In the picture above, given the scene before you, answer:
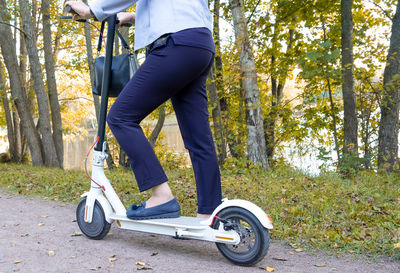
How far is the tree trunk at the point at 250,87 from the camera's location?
643 cm

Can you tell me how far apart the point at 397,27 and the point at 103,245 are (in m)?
7.38

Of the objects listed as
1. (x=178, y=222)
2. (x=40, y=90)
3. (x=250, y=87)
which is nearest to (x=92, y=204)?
(x=178, y=222)

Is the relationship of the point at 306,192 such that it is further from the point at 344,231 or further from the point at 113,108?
the point at 113,108

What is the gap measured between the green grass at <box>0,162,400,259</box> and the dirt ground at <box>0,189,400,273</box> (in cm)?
22

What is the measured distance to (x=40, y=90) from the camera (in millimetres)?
10961

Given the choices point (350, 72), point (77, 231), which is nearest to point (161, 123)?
point (350, 72)

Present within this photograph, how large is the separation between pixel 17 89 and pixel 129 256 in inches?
392

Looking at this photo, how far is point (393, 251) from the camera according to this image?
8.50ft

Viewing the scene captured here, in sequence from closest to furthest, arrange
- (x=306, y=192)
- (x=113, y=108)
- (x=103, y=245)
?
(x=113, y=108)
(x=103, y=245)
(x=306, y=192)

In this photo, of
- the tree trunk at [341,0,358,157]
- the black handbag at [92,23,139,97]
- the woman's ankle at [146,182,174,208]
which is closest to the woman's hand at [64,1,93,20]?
the black handbag at [92,23,139,97]

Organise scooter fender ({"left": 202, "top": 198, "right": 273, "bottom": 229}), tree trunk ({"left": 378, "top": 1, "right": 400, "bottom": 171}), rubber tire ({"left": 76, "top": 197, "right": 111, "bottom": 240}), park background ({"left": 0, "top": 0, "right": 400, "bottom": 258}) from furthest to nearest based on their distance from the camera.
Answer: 1. tree trunk ({"left": 378, "top": 1, "right": 400, "bottom": 171})
2. park background ({"left": 0, "top": 0, "right": 400, "bottom": 258})
3. rubber tire ({"left": 76, "top": 197, "right": 111, "bottom": 240})
4. scooter fender ({"left": 202, "top": 198, "right": 273, "bottom": 229})

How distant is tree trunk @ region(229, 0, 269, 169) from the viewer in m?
6.43

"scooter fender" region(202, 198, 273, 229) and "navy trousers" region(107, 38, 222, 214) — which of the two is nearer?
"scooter fender" region(202, 198, 273, 229)

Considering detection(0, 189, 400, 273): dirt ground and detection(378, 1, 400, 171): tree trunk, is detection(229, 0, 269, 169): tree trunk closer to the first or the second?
detection(378, 1, 400, 171): tree trunk
